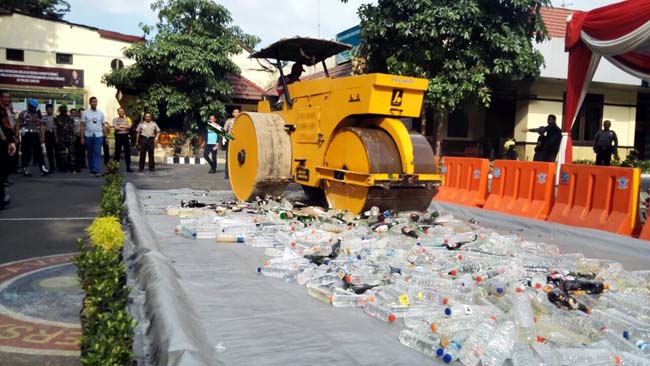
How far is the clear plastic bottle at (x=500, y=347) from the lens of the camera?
2.92 metres

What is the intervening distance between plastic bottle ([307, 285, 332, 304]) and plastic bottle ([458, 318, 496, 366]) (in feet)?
3.70

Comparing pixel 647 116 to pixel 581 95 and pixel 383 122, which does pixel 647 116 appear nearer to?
pixel 581 95

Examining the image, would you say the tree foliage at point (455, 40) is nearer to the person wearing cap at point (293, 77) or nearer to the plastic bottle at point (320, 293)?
the person wearing cap at point (293, 77)

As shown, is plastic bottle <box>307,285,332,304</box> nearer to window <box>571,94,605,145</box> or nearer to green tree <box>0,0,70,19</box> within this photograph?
window <box>571,94,605,145</box>

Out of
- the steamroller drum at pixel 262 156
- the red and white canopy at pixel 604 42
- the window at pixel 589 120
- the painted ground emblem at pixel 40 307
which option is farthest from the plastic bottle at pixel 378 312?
the window at pixel 589 120

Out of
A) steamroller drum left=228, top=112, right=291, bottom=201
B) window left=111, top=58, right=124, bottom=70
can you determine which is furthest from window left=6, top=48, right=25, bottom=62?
steamroller drum left=228, top=112, right=291, bottom=201

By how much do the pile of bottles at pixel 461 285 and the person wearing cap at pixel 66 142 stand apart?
31.5ft

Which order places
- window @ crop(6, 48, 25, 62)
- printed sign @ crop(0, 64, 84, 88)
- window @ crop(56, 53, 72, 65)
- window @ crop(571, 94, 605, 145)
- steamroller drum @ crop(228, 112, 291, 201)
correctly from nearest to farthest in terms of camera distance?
1. steamroller drum @ crop(228, 112, 291, 201)
2. window @ crop(571, 94, 605, 145)
3. printed sign @ crop(0, 64, 84, 88)
4. window @ crop(6, 48, 25, 62)
5. window @ crop(56, 53, 72, 65)

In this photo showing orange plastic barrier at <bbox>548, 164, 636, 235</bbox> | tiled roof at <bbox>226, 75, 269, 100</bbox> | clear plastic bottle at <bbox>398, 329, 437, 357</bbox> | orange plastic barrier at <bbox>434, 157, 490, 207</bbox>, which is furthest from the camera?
tiled roof at <bbox>226, 75, 269, 100</bbox>

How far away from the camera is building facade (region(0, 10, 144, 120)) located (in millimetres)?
24375

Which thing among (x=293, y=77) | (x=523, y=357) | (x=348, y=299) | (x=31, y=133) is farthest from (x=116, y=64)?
(x=523, y=357)

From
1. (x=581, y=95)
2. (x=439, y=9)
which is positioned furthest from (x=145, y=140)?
(x=581, y=95)

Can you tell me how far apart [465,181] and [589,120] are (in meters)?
13.1

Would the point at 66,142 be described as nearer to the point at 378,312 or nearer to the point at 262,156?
the point at 262,156
